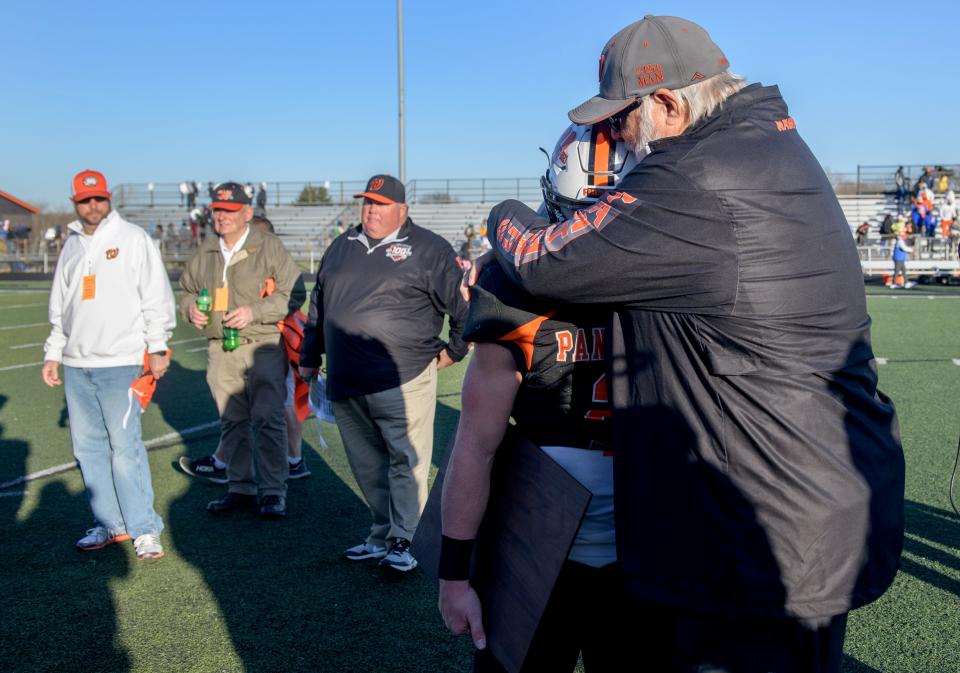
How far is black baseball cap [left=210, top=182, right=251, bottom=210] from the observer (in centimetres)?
636

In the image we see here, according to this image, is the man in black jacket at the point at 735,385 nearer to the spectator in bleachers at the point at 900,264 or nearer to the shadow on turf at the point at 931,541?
the shadow on turf at the point at 931,541

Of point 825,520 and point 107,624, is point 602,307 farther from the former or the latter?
point 107,624

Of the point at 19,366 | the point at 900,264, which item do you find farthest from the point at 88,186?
the point at 900,264

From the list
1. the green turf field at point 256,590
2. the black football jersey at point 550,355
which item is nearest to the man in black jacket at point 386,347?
the green turf field at point 256,590

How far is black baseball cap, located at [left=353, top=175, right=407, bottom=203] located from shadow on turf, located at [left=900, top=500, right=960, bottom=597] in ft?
11.4

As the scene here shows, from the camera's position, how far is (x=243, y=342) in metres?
6.39

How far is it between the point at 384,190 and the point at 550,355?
3719 mm

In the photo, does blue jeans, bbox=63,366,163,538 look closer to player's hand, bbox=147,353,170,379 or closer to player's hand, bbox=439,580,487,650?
player's hand, bbox=147,353,170,379

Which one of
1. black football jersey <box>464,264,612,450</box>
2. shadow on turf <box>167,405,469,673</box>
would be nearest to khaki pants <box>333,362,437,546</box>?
shadow on turf <box>167,405,469,673</box>

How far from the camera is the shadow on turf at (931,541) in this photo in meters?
4.67

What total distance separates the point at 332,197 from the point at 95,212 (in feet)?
159

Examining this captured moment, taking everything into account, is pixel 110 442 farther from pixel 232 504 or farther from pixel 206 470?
pixel 206 470

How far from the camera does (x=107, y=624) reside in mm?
4379

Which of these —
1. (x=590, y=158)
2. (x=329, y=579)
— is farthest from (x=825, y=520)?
(x=329, y=579)
